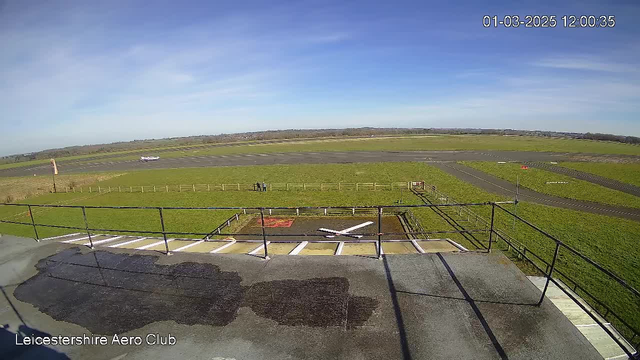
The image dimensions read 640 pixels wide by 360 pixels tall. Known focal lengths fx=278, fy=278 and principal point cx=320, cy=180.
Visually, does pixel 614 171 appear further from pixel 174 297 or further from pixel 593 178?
pixel 174 297

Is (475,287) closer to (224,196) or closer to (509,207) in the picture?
(509,207)

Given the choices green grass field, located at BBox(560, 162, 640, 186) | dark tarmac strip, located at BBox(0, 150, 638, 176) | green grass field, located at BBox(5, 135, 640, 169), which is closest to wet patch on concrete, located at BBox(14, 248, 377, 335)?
green grass field, located at BBox(560, 162, 640, 186)

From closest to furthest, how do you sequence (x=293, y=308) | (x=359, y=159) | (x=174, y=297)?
(x=293, y=308), (x=174, y=297), (x=359, y=159)

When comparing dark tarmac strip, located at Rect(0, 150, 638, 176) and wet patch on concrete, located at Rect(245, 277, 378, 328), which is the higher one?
wet patch on concrete, located at Rect(245, 277, 378, 328)

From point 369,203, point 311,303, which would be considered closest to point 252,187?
point 369,203

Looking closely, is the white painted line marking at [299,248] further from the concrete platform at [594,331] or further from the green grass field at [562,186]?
the green grass field at [562,186]

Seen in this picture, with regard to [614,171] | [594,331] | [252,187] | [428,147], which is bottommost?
[614,171]

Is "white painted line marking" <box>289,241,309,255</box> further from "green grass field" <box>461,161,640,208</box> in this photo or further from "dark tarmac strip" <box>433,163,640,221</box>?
"green grass field" <box>461,161,640,208</box>

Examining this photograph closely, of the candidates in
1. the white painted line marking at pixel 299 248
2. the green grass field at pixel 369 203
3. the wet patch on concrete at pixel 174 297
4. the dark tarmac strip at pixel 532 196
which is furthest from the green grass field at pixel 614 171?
the wet patch on concrete at pixel 174 297
